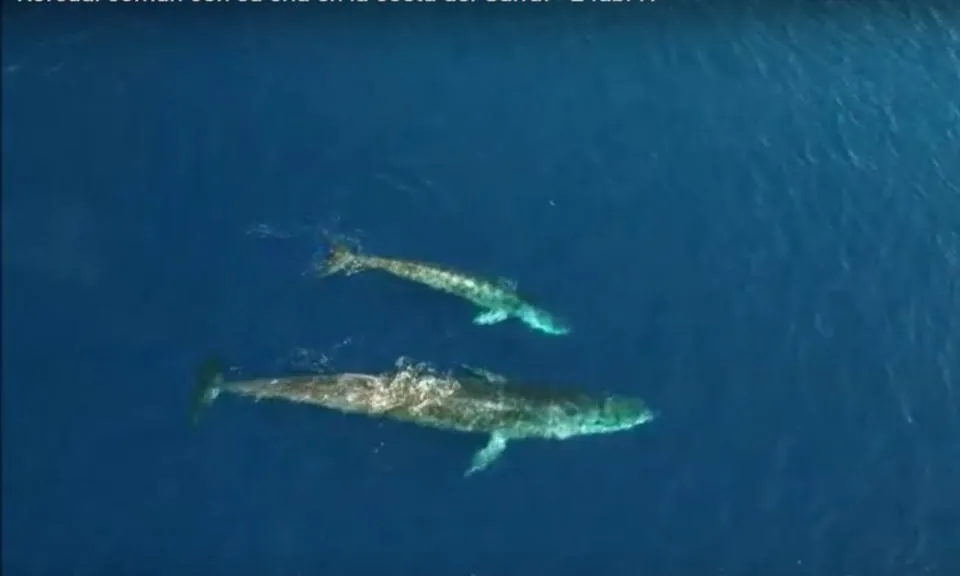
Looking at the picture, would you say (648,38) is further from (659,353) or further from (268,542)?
(268,542)

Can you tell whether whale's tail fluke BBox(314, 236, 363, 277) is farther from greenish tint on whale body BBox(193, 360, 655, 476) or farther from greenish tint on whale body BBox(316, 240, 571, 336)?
greenish tint on whale body BBox(193, 360, 655, 476)

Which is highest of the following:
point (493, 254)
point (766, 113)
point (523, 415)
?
point (766, 113)

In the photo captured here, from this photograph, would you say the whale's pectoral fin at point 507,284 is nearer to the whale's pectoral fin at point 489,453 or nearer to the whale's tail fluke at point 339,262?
the whale's tail fluke at point 339,262

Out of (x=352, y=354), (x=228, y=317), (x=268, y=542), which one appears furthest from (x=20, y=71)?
(x=268, y=542)

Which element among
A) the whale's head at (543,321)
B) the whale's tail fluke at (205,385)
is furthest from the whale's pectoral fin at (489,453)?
the whale's tail fluke at (205,385)

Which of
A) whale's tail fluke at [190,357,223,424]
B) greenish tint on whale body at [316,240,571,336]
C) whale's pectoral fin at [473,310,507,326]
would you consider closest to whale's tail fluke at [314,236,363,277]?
greenish tint on whale body at [316,240,571,336]
